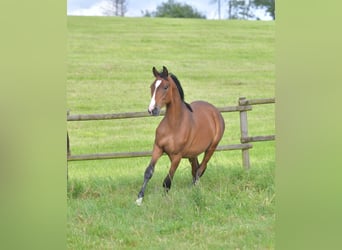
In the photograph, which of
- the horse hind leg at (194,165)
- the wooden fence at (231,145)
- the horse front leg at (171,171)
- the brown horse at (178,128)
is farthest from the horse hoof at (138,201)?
the wooden fence at (231,145)

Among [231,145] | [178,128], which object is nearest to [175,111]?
[178,128]

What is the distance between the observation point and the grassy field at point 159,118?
2.05 metres

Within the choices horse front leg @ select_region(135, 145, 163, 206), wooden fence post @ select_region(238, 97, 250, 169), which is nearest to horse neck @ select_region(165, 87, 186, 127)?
horse front leg @ select_region(135, 145, 163, 206)

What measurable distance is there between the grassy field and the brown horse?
0.10 meters

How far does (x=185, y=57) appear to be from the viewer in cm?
276

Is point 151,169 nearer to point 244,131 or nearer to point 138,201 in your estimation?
point 138,201

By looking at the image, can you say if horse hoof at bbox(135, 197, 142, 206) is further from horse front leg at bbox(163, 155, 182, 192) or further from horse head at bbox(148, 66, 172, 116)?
horse head at bbox(148, 66, 172, 116)

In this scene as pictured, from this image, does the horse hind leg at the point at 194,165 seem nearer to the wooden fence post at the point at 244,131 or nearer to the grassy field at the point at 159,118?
the grassy field at the point at 159,118

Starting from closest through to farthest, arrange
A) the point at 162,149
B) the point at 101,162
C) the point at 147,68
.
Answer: the point at 162,149, the point at 147,68, the point at 101,162

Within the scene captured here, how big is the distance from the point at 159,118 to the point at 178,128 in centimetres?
49
